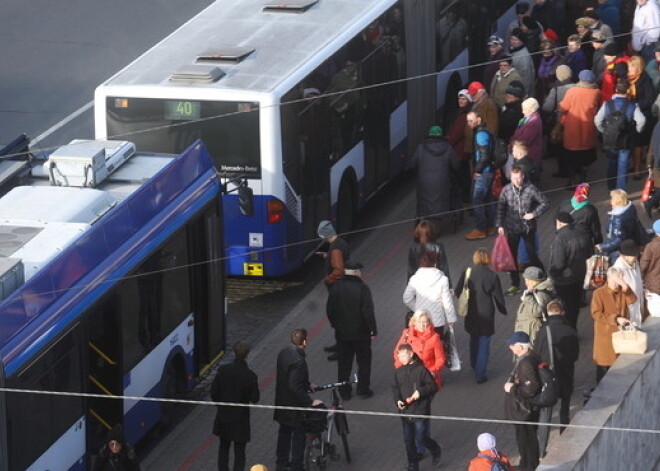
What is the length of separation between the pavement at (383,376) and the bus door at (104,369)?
1.06m

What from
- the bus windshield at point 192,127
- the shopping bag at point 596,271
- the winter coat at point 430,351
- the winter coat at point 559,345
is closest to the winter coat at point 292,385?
the winter coat at point 430,351

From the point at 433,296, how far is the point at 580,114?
574 cm

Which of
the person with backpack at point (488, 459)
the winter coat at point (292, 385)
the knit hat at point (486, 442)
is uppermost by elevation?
the winter coat at point (292, 385)

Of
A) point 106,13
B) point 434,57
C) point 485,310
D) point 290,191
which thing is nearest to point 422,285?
point 485,310

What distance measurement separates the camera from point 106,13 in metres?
35.9

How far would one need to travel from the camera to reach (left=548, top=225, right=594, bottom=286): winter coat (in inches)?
763

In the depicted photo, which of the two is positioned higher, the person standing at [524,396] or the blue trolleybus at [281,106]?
the blue trolleybus at [281,106]

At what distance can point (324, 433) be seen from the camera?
17.3 metres

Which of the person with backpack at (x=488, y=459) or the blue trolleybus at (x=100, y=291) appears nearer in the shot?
the person with backpack at (x=488, y=459)

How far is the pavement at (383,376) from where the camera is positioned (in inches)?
703

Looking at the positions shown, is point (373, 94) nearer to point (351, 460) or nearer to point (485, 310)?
point (485, 310)

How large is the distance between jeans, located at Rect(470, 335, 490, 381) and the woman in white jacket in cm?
45

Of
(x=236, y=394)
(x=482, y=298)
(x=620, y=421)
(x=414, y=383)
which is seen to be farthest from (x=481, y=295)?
(x=236, y=394)

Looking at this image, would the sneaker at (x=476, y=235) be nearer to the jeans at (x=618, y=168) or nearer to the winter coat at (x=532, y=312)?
the jeans at (x=618, y=168)
